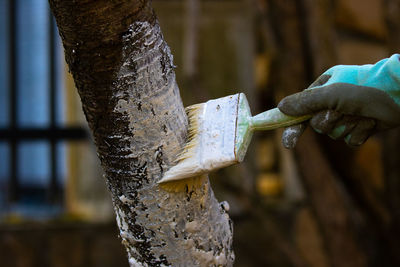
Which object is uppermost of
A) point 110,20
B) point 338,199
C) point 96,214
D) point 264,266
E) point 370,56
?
point 110,20

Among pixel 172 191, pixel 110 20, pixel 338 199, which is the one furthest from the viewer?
pixel 338 199

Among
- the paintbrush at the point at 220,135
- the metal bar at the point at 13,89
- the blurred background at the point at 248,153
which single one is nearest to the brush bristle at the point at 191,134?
the paintbrush at the point at 220,135

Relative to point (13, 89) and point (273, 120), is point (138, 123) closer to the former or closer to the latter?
point (273, 120)

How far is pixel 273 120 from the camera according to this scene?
1.04 m

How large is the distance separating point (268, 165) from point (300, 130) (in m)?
3.96

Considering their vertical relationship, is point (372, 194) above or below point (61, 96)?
below

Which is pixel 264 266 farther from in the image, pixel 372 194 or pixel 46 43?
pixel 46 43

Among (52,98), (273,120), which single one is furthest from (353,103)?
(52,98)

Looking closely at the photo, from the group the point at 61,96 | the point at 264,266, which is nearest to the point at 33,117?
the point at 61,96

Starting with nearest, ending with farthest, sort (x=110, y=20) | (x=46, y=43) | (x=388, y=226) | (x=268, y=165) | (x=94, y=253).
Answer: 1. (x=110, y=20)
2. (x=388, y=226)
3. (x=94, y=253)
4. (x=46, y=43)
5. (x=268, y=165)

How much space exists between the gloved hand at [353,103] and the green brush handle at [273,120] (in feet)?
0.05

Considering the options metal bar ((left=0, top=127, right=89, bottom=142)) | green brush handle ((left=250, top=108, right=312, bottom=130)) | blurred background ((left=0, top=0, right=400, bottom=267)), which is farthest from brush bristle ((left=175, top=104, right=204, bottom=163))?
metal bar ((left=0, top=127, right=89, bottom=142))

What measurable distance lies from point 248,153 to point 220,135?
223 cm

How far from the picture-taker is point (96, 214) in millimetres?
3379
